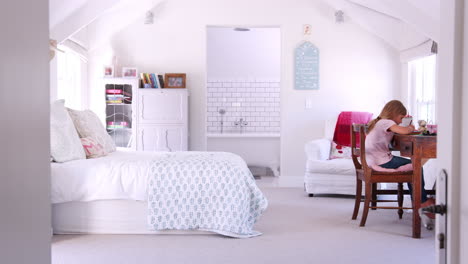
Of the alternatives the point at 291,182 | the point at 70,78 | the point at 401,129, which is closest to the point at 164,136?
the point at 70,78

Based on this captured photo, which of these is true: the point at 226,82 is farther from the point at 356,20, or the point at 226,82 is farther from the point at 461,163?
the point at 461,163

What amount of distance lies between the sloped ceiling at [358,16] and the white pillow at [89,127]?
105 centimetres

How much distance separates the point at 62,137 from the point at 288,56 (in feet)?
12.2

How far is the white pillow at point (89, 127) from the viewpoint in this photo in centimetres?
477

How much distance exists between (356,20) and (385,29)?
0.42 metres

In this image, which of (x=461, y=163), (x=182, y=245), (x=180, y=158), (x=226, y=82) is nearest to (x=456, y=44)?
(x=461, y=163)

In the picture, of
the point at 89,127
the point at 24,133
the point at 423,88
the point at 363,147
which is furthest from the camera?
the point at 423,88

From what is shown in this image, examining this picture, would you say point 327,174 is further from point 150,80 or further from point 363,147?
point 150,80

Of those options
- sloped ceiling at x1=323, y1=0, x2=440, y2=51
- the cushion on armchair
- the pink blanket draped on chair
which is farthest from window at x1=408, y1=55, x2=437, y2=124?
the cushion on armchair

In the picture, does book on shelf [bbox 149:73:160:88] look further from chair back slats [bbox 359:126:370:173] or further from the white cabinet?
chair back slats [bbox 359:126:370:173]

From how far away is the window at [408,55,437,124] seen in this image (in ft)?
19.1

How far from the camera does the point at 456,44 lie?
875mm

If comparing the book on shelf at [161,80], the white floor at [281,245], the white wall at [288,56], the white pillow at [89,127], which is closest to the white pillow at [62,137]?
the white pillow at [89,127]

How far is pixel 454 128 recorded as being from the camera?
886 millimetres
